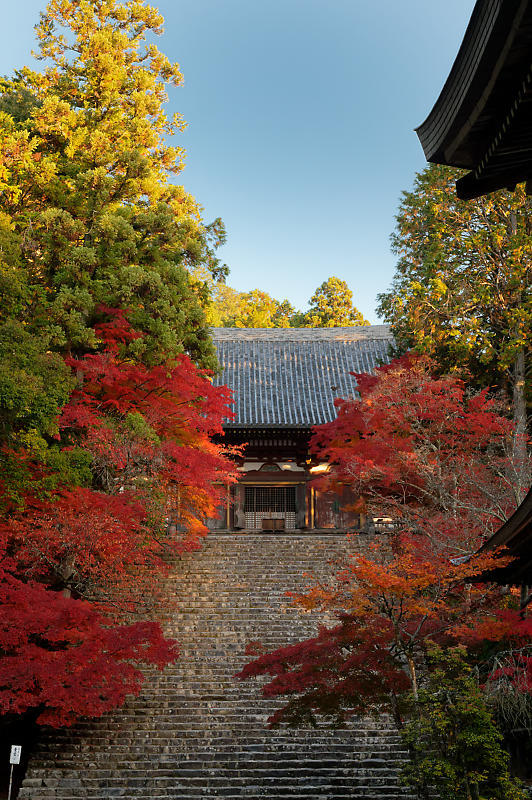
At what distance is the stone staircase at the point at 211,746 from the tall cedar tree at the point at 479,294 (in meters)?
7.28

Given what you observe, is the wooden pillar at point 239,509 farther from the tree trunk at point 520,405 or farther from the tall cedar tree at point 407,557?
the tree trunk at point 520,405

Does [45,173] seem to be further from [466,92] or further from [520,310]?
[466,92]

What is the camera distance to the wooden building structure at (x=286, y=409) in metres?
21.6

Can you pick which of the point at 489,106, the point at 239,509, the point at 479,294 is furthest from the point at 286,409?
the point at 489,106

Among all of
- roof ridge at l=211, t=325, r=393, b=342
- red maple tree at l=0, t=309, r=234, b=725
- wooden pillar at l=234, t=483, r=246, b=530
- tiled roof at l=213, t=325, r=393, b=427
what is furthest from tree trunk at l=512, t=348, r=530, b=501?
roof ridge at l=211, t=325, r=393, b=342

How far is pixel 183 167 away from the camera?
16797mm

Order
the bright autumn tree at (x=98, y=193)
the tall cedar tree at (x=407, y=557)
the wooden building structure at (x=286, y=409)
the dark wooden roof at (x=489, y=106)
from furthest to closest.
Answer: the wooden building structure at (x=286, y=409)
the bright autumn tree at (x=98, y=193)
the tall cedar tree at (x=407, y=557)
the dark wooden roof at (x=489, y=106)

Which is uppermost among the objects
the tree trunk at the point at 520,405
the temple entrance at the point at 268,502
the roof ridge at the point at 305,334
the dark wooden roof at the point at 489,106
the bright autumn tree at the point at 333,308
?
the bright autumn tree at the point at 333,308

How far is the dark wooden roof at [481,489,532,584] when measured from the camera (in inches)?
186

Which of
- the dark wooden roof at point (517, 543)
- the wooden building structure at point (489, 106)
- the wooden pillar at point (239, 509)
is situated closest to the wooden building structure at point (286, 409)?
the wooden pillar at point (239, 509)

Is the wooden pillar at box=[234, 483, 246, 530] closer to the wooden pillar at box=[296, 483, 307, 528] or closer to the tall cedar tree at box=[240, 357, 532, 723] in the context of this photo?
the wooden pillar at box=[296, 483, 307, 528]

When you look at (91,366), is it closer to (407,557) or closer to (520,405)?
(407,557)

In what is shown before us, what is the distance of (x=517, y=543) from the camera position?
220 inches

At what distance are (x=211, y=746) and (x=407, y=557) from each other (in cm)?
456
